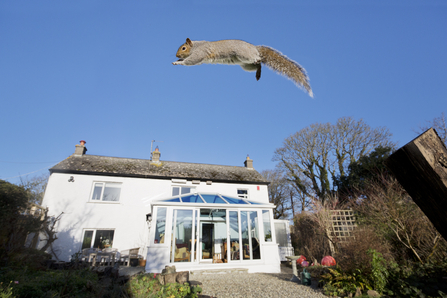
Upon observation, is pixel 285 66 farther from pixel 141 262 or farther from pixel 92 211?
pixel 92 211

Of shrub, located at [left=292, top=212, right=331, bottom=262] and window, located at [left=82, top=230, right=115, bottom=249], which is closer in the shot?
shrub, located at [left=292, top=212, right=331, bottom=262]

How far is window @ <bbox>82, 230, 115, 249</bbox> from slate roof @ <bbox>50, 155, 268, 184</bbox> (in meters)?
2.94

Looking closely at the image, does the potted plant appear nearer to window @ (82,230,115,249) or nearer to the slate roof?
window @ (82,230,115,249)

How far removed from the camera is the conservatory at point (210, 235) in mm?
8609

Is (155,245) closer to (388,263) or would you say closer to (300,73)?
(388,263)

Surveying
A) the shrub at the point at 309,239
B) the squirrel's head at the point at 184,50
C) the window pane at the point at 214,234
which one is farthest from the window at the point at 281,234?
the squirrel's head at the point at 184,50

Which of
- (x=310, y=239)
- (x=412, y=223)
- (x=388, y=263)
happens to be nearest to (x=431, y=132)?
(x=388, y=263)

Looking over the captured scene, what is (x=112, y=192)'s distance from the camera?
487 inches

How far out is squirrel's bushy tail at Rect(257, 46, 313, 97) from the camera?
5.85 ft

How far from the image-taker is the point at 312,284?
6.65 m

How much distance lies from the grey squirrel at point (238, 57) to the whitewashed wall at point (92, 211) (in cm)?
1151

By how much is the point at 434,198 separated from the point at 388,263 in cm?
635

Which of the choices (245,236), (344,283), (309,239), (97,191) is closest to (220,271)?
(245,236)

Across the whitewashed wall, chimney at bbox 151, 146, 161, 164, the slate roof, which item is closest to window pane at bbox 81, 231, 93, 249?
the whitewashed wall
